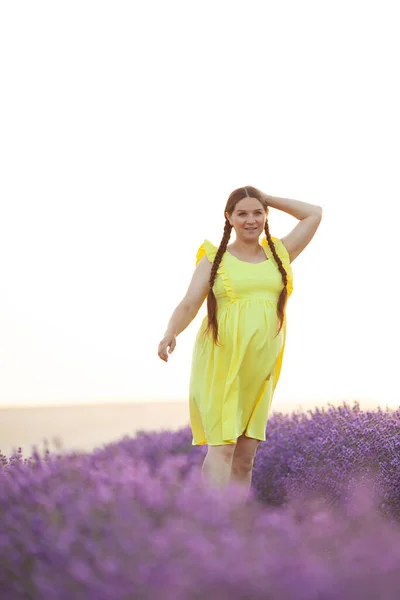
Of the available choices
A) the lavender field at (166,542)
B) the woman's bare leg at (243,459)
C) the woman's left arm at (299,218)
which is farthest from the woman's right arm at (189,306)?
the lavender field at (166,542)

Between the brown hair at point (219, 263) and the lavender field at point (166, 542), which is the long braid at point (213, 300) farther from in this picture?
the lavender field at point (166, 542)

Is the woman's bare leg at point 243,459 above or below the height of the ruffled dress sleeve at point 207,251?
below

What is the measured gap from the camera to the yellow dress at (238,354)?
14.9 feet

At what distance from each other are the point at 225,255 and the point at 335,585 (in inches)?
109

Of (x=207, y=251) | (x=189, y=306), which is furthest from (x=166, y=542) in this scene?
(x=207, y=251)

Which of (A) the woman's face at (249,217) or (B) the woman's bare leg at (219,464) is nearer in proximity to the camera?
(B) the woman's bare leg at (219,464)

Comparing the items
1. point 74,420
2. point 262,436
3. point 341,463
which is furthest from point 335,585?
point 74,420

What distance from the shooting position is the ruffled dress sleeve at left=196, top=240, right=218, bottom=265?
4691 millimetres

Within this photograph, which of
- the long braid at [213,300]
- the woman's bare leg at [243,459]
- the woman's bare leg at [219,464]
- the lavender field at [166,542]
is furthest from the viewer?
the woman's bare leg at [243,459]

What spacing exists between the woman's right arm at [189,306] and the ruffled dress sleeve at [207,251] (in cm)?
6

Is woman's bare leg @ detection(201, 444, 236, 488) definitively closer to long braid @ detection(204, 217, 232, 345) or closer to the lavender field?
long braid @ detection(204, 217, 232, 345)

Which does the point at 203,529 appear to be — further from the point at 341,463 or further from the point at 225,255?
the point at 341,463

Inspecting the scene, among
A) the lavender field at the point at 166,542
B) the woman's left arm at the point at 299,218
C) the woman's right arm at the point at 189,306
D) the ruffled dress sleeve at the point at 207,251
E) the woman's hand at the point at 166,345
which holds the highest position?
the woman's left arm at the point at 299,218

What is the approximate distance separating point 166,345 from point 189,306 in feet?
0.78
